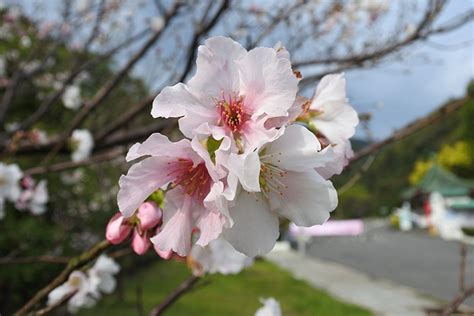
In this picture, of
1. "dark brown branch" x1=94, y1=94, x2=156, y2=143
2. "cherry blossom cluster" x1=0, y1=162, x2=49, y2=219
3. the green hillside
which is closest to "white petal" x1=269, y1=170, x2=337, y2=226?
"dark brown branch" x1=94, y1=94, x2=156, y2=143

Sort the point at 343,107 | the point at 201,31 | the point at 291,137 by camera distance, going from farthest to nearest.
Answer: the point at 201,31 → the point at 343,107 → the point at 291,137

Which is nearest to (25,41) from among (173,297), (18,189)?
(18,189)

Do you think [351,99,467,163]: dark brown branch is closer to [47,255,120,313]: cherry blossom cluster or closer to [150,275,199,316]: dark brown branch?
[150,275,199,316]: dark brown branch

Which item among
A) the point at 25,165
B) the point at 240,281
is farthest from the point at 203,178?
the point at 240,281

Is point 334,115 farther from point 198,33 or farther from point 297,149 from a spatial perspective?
point 198,33

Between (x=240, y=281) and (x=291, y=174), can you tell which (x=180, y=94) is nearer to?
(x=291, y=174)

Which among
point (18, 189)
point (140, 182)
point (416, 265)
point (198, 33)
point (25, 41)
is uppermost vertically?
point (140, 182)

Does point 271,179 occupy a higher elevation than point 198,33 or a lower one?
higher
